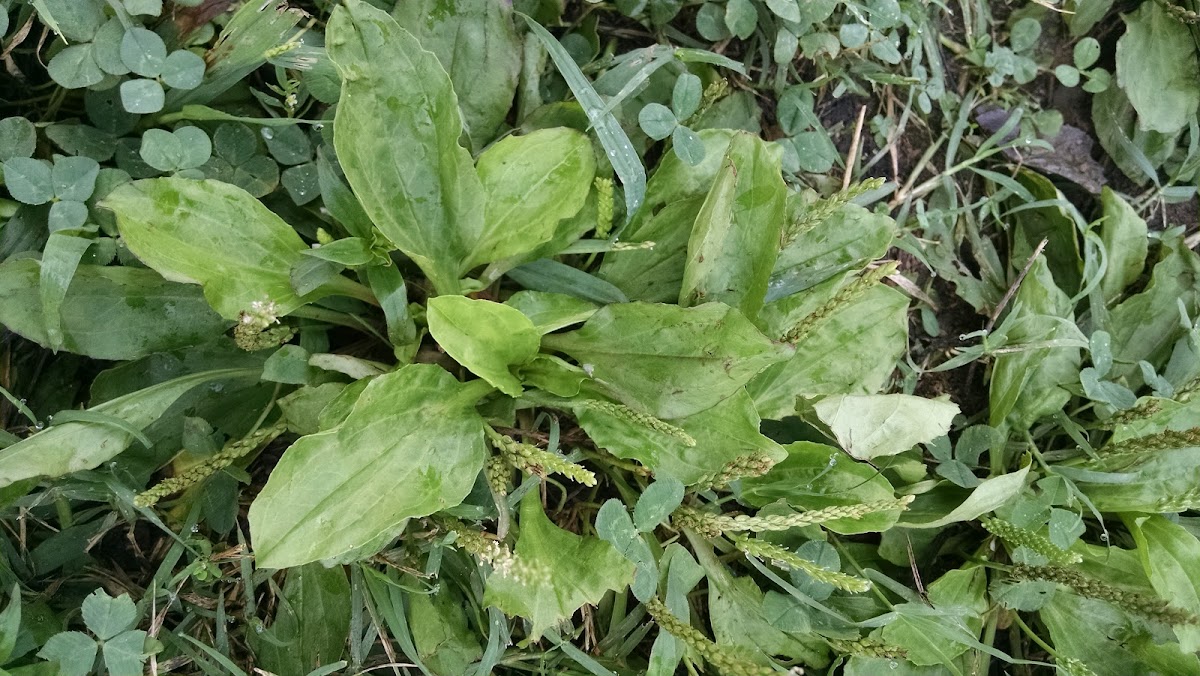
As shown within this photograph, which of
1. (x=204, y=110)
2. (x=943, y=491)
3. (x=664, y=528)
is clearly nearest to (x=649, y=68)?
(x=204, y=110)

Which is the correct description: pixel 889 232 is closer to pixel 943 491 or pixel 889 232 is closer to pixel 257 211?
pixel 943 491

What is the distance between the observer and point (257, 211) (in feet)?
4.63

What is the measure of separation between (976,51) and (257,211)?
5.66ft

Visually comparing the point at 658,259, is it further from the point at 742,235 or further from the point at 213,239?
the point at 213,239

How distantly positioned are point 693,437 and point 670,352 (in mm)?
161

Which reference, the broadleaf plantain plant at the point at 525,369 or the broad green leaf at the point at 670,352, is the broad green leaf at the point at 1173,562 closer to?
the broadleaf plantain plant at the point at 525,369

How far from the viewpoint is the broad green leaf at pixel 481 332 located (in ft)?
4.33

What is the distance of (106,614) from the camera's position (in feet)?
4.51

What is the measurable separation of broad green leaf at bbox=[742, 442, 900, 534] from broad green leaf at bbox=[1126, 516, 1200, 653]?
0.61 m

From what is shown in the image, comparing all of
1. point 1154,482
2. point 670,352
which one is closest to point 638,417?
point 670,352

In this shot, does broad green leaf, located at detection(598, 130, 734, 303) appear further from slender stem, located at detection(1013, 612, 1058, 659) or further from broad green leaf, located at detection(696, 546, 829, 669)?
slender stem, located at detection(1013, 612, 1058, 659)

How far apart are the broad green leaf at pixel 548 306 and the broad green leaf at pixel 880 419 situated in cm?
48

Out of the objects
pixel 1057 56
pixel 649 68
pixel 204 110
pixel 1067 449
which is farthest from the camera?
pixel 1057 56

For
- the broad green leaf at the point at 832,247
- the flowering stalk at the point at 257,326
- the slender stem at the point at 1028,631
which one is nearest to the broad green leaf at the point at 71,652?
the flowering stalk at the point at 257,326
